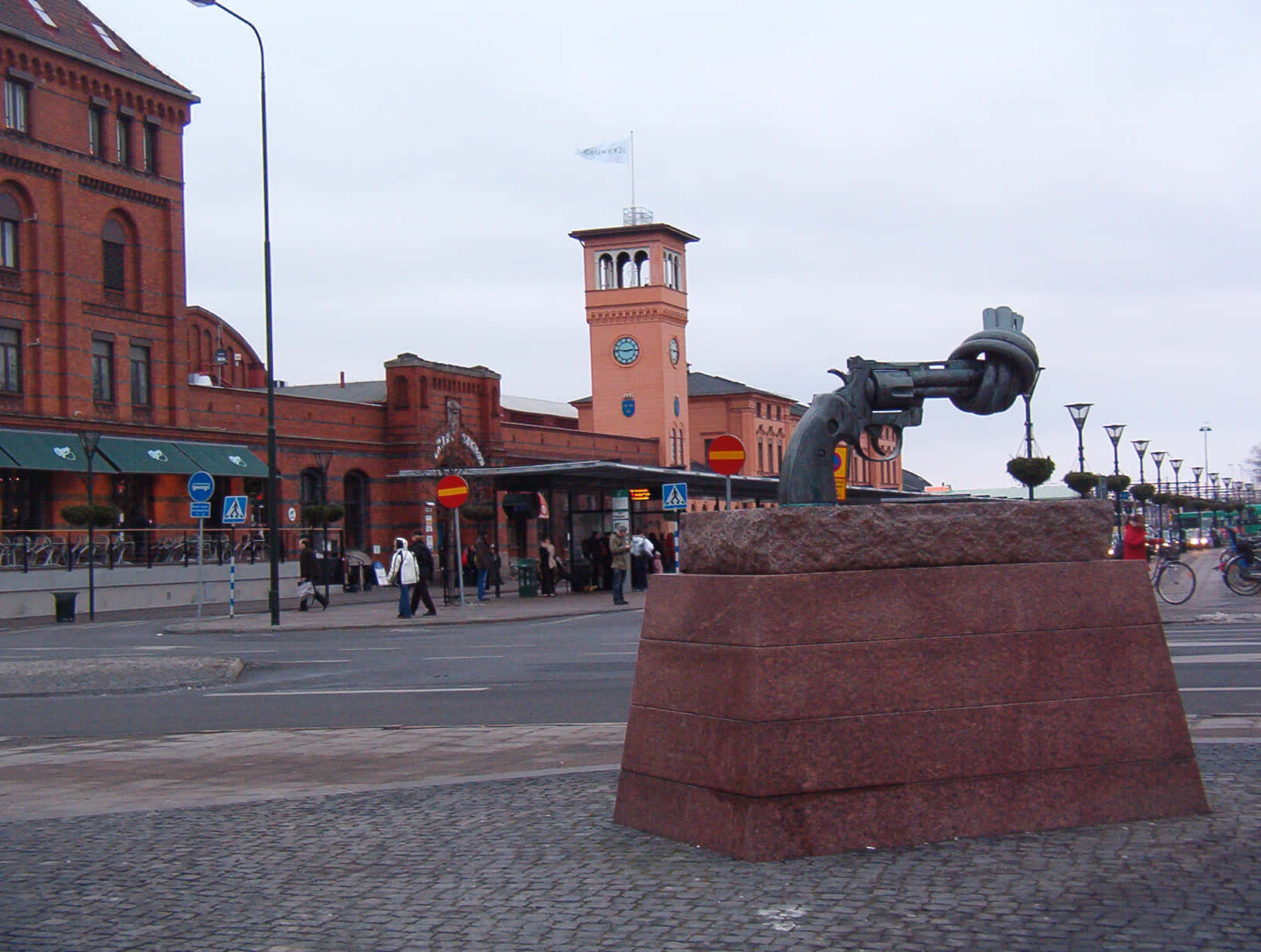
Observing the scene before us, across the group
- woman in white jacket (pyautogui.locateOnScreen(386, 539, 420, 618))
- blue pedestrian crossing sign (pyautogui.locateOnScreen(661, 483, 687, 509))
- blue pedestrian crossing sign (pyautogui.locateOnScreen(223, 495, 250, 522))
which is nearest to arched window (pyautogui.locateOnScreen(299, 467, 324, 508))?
blue pedestrian crossing sign (pyautogui.locateOnScreen(223, 495, 250, 522))

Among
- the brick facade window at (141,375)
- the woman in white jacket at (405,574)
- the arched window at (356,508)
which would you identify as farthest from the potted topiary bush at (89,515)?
the arched window at (356,508)

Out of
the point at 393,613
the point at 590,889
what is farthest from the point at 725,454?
the point at 590,889

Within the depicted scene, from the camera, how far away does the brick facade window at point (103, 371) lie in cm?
4431

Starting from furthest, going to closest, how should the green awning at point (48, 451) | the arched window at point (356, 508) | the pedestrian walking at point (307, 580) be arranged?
the arched window at point (356, 508), the green awning at point (48, 451), the pedestrian walking at point (307, 580)

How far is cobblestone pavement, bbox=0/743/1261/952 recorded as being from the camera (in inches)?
203

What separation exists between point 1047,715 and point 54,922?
14.0ft

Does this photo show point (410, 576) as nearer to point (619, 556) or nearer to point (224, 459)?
point (619, 556)

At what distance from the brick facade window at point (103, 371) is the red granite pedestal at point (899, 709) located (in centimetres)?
4076

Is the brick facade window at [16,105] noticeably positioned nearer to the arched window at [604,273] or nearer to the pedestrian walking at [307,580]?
the pedestrian walking at [307,580]

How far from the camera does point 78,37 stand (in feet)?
151

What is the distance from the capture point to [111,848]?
702 centimetres

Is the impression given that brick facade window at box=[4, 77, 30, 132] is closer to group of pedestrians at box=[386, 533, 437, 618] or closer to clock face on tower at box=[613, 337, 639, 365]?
group of pedestrians at box=[386, 533, 437, 618]

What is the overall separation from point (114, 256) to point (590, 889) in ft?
146

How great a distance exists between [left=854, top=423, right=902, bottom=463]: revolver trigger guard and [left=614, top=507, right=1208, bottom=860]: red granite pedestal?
1.31 metres
